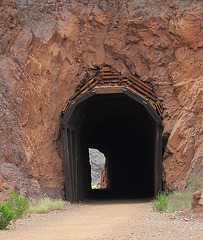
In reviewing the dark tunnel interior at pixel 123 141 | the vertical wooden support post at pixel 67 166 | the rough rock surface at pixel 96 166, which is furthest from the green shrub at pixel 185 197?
the rough rock surface at pixel 96 166

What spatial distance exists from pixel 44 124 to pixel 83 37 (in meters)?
3.92

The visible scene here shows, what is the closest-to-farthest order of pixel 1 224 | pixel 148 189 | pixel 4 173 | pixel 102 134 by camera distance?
pixel 1 224 < pixel 4 173 < pixel 148 189 < pixel 102 134

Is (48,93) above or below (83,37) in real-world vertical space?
below

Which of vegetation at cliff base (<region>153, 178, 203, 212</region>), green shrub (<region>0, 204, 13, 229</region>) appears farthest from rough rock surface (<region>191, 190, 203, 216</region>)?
green shrub (<region>0, 204, 13, 229</region>)

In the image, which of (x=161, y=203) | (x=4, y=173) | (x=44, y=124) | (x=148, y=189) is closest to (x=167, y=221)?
(x=161, y=203)

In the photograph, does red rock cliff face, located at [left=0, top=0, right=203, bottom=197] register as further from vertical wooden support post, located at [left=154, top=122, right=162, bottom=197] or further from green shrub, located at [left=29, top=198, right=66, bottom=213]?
green shrub, located at [left=29, top=198, right=66, bottom=213]

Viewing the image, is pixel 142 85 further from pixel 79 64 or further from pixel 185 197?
pixel 185 197

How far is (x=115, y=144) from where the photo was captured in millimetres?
29219

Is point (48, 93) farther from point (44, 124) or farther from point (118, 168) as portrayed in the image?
point (118, 168)

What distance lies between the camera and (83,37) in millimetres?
16062

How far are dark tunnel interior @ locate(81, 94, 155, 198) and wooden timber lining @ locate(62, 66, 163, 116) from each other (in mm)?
676

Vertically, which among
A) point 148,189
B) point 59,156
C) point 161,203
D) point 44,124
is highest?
point 44,124

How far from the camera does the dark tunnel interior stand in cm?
1980

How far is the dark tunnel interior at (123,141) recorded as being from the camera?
1980 cm
